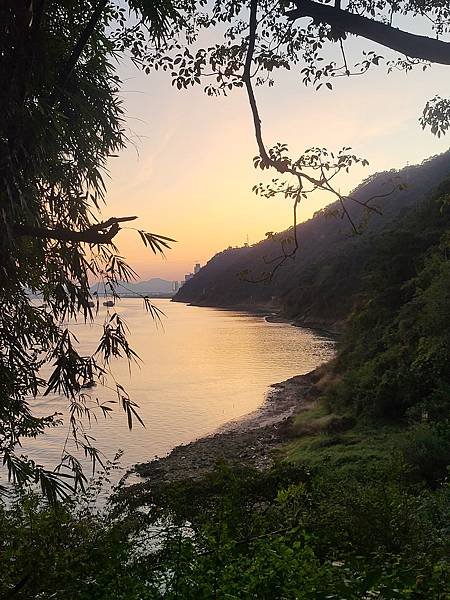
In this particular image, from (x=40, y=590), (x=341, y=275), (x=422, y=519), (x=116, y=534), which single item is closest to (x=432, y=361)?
(x=422, y=519)

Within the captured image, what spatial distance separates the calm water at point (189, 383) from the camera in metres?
24.0

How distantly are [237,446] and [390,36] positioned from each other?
2030 centimetres

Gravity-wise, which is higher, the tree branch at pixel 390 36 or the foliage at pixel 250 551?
the tree branch at pixel 390 36

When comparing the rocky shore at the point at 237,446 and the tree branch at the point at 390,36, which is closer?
the tree branch at the point at 390,36

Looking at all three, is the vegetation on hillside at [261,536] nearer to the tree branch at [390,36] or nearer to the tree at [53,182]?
the tree at [53,182]

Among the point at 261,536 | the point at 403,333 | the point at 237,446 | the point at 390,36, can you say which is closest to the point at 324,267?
the point at 403,333

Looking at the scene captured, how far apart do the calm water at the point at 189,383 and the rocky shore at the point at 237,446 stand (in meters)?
1.01

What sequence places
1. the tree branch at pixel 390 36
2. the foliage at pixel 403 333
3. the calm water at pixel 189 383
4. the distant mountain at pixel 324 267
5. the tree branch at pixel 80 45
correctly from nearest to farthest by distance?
the tree branch at pixel 80 45 → the tree branch at pixel 390 36 → the foliage at pixel 403 333 → the calm water at pixel 189 383 → the distant mountain at pixel 324 267

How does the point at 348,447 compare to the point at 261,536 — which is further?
the point at 348,447

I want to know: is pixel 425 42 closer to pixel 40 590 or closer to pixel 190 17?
pixel 190 17

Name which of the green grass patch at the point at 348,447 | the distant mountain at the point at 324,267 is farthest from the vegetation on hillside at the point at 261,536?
the distant mountain at the point at 324,267

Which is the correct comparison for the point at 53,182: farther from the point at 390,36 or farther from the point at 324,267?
the point at 324,267

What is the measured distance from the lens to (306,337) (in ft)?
217

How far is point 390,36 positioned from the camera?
4438 mm
